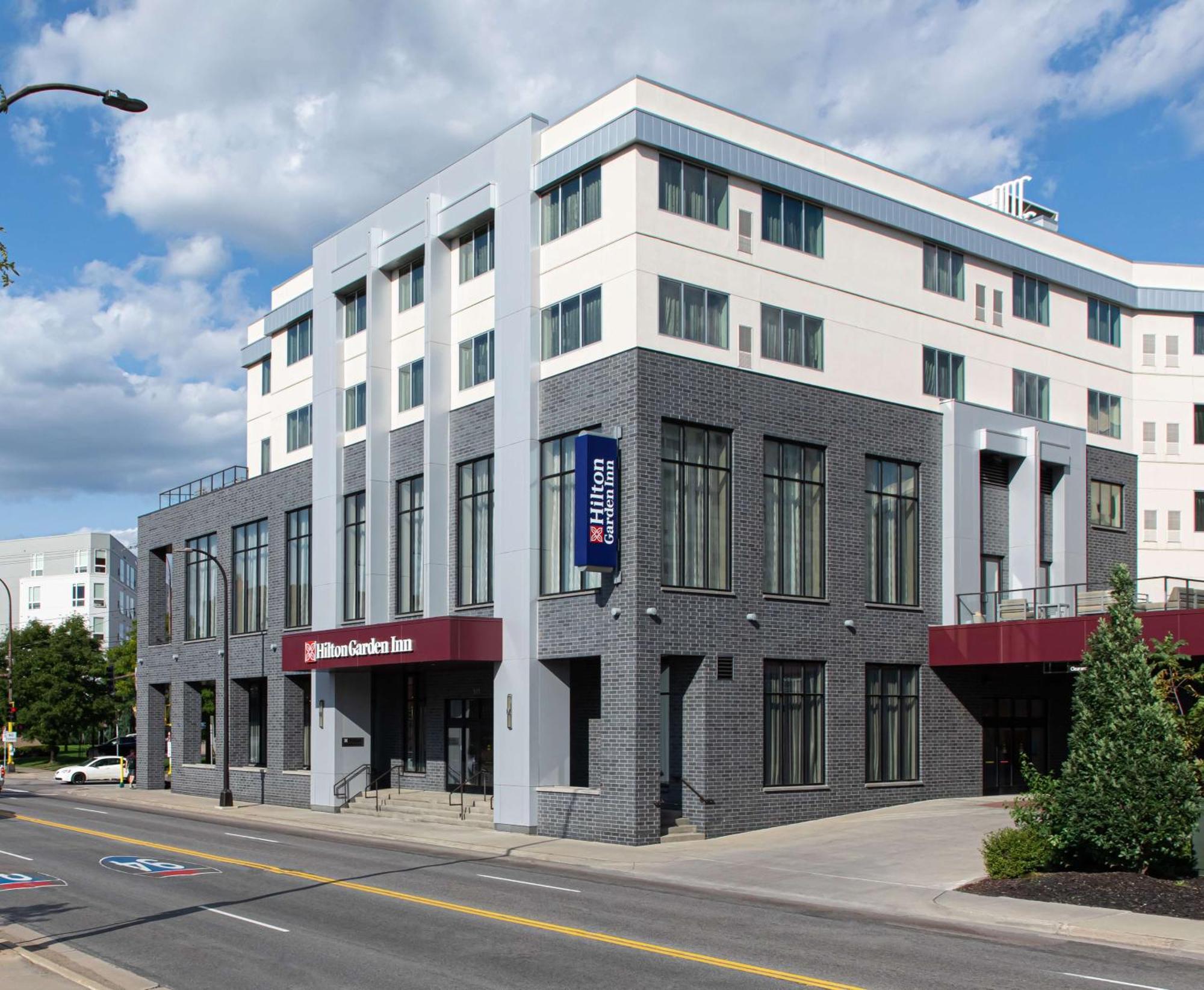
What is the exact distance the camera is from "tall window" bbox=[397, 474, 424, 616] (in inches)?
1515

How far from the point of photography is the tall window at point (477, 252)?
3588 centimetres

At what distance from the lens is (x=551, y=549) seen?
32469 mm

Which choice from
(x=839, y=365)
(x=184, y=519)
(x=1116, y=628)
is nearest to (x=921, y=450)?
(x=839, y=365)

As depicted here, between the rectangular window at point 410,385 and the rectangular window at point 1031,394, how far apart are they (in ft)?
60.0

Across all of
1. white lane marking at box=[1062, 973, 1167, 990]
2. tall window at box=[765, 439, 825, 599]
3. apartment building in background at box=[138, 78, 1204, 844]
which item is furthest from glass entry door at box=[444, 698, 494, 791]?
white lane marking at box=[1062, 973, 1167, 990]

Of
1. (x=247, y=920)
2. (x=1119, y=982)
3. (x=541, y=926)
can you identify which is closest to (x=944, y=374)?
(x=541, y=926)

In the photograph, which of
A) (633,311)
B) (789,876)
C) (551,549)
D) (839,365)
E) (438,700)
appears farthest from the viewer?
(438,700)

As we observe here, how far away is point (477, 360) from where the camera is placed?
3612cm

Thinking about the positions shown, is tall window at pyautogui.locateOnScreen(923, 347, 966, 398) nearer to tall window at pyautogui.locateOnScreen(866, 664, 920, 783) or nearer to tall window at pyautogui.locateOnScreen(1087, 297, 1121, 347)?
tall window at pyautogui.locateOnScreen(1087, 297, 1121, 347)

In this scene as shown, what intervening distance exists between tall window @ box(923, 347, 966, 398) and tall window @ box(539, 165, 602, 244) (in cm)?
1150

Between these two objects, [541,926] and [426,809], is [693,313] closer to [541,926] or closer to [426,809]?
[426,809]

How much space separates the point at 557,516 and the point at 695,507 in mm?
3601

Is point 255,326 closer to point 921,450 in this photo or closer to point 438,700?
point 438,700

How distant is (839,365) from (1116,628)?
14.8 m
